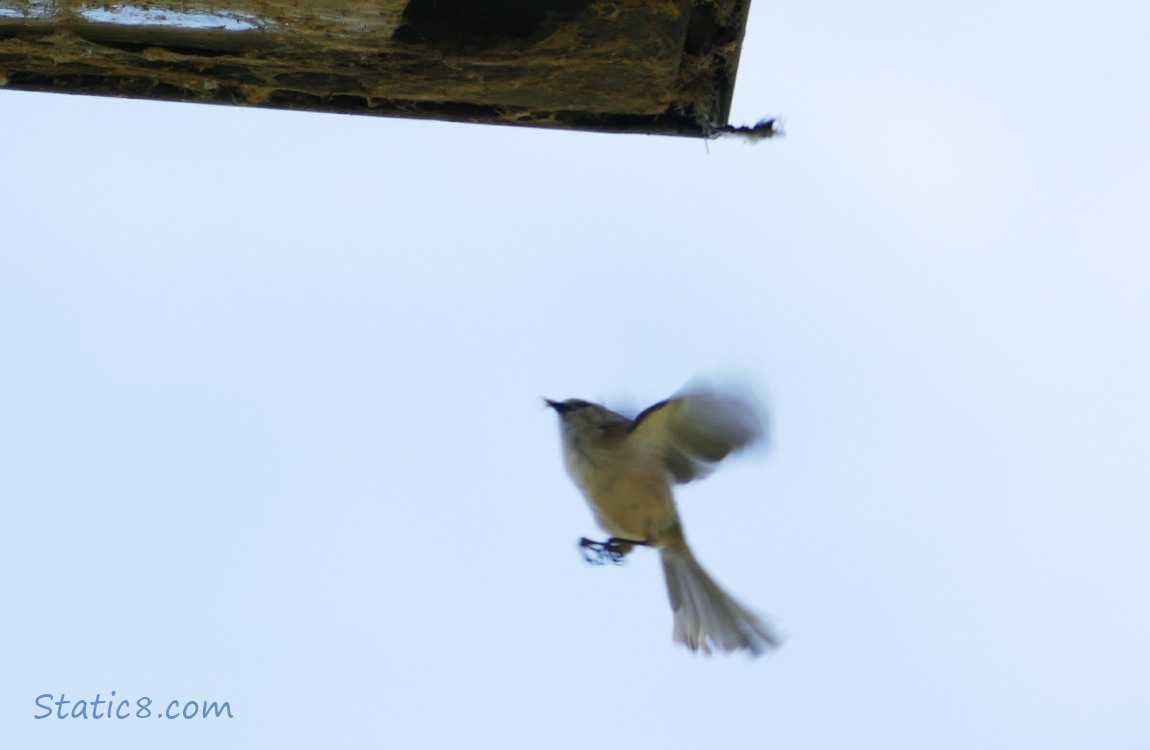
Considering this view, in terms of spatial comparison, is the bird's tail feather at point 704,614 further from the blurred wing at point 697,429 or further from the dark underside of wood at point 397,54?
the dark underside of wood at point 397,54

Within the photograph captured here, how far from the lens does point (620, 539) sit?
161 inches

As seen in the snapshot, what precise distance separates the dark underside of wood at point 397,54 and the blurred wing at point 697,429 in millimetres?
972

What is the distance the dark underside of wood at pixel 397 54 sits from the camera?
2.13 m

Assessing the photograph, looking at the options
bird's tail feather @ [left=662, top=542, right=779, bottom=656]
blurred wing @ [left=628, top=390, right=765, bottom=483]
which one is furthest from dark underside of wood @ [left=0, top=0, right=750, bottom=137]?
bird's tail feather @ [left=662, top=542, right=779, bottom=656]

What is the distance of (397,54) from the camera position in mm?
2240

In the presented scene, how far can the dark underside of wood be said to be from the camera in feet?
6.98

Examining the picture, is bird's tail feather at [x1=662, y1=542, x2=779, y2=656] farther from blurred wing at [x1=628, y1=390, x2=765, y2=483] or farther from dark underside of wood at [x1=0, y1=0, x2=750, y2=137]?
dark underside of wood at [x1=0, y1=0, x2=750, y2=137]

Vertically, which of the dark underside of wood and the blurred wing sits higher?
the dark underside of wood

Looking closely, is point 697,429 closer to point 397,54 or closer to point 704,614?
point 704,614

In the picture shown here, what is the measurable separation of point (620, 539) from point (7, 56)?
260cm

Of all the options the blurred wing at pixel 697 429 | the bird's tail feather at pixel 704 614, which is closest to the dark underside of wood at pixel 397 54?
the blurred wing at pixel 697 429

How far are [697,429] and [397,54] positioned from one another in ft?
5.11

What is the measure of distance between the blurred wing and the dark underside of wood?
3.19 ft

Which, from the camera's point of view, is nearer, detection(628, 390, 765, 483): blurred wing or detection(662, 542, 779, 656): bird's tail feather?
detection(628, 390, 765, 483): blurred wing
